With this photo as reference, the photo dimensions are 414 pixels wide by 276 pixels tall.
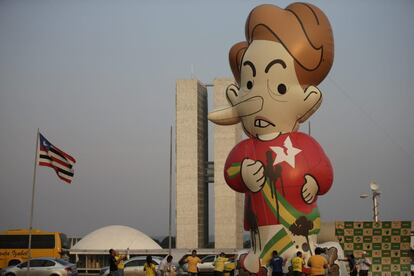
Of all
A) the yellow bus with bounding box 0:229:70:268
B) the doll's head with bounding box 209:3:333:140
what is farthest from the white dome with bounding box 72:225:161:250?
the doll's head with bounding box 209:3:333:140

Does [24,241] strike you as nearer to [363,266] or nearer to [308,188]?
[363,266]

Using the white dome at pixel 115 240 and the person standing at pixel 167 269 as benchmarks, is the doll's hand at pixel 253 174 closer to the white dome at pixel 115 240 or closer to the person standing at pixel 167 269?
the person standing at pixel 167 269

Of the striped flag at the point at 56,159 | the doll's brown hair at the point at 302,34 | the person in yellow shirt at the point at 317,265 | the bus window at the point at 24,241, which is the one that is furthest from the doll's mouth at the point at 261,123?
the bus window at the point at 24,241

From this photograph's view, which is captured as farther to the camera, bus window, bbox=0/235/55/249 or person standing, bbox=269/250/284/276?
bus window, bbox=0/235/55/249

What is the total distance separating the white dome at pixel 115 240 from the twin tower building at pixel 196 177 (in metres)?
7.01

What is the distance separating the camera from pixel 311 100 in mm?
18156

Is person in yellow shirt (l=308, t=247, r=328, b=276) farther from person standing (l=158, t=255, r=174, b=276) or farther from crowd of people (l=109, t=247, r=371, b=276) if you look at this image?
person standing (l=158, t=255, r=174, b=276)

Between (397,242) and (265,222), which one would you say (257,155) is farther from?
(397,242)

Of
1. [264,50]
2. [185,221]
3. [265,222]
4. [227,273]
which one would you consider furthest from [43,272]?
[185,221]

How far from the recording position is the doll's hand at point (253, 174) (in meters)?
18.0

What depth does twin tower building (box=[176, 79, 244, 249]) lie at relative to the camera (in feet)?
215

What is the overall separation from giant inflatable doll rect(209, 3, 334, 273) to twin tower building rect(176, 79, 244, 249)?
46797 millimetres

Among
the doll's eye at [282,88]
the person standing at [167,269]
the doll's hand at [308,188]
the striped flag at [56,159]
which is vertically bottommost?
the person standing at [167,269]

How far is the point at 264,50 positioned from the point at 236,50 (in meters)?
1.15
